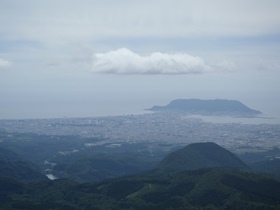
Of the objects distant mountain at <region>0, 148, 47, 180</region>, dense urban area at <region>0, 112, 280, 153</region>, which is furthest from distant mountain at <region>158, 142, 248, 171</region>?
dense urban area at <region>0, 112, 280, 153</region>

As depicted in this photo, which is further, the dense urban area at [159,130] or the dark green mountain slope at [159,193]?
the dense urban area at [159,130]

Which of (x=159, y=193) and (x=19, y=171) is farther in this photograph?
(x=19, y=171)

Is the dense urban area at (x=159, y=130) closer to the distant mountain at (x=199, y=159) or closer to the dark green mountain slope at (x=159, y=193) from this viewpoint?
the distant mountain at (x=199, y=159)

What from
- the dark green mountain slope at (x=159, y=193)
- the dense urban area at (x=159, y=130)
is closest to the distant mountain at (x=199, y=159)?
the dark green mountain slope at (x=159, y=193)

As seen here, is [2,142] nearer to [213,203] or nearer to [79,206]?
[79,206]

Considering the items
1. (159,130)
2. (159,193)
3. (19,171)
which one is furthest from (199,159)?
(159,130)

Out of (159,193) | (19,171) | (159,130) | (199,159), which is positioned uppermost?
(159,130)

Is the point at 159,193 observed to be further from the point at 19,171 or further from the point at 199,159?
the point at 19,171

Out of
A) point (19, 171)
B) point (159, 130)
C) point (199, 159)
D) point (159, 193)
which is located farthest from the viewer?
point (159, 130)

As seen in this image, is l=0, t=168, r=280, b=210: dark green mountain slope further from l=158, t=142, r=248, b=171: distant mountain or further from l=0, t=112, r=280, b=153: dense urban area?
l=0, t=112, r=280, b=153: dense urban area
